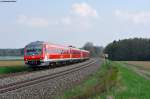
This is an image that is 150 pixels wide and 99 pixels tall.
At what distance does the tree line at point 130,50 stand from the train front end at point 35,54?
4100 inches

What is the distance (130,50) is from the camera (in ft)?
525

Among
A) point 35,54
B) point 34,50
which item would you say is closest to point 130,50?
point 34,50

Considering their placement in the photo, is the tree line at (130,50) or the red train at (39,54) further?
the tree line at (130,50)

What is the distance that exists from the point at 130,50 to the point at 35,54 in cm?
11860

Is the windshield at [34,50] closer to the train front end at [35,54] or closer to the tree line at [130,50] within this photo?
the train front end at [35,54]

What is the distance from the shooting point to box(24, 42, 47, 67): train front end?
142 ft

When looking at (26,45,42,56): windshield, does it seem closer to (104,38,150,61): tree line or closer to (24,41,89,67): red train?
(24,41,89,67): red train

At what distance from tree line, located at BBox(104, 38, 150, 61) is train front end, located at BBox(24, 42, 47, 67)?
104130 mm

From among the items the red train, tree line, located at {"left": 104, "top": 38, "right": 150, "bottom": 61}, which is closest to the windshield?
the red train

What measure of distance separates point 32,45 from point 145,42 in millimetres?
126960

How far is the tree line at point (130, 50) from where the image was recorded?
5945 inches

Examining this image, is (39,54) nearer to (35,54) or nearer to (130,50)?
(35,54)

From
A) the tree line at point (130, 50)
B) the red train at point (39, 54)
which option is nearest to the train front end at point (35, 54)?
the red train at point (39, 54)

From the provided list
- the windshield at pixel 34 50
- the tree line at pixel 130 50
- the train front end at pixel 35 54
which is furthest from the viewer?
the tree line at pixel 130 50
